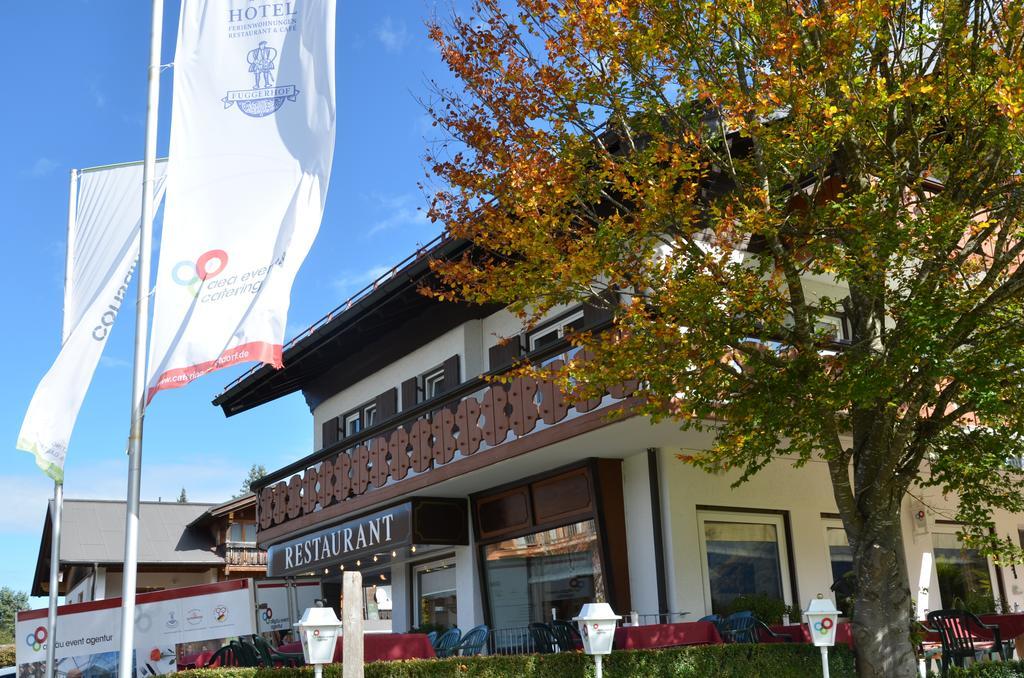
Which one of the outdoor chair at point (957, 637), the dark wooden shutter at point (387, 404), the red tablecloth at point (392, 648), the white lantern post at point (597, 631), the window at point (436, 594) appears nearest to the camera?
the white lantern post at point (597, 631)

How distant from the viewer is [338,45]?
8.30 metres

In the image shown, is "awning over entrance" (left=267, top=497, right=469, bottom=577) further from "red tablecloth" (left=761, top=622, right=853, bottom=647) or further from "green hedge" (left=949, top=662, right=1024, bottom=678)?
"green hedge" (left=949, top=662, right=1024, bottom=678)

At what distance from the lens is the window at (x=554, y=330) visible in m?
16.2

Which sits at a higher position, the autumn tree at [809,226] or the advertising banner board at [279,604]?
the autumn tree at [809,226]

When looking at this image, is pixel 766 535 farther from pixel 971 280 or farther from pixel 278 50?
pixel 278 50

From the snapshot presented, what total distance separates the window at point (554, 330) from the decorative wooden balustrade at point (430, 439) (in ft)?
5.57

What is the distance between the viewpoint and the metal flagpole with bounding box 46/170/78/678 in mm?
10969

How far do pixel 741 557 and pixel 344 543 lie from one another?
7864 mm

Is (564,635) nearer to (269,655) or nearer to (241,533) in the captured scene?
A: (269,655)

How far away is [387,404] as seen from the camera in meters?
21.2

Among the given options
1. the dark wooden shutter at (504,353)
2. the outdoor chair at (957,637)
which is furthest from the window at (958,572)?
the dark wooden shutter at (504,353)

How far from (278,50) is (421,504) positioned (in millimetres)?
10817

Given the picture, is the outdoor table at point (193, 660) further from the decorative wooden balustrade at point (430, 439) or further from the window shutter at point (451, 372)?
the window shutter at point (451, 372)

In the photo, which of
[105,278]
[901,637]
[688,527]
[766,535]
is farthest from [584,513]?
[105,278]
